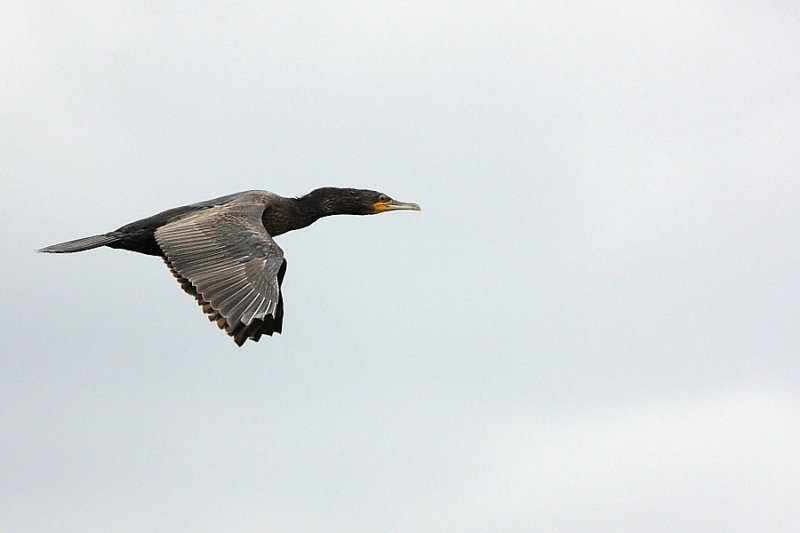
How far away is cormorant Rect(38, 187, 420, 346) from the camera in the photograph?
14.7 metres

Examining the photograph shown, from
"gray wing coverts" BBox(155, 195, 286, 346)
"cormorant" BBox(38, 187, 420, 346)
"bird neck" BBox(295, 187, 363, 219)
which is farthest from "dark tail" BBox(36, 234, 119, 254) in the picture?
"bird neck" BBox(295, 187, 363, 219)

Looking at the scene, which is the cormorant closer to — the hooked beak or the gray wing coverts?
the gray wing coverts

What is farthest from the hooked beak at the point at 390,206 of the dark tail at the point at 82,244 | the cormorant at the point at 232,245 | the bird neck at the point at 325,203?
the dark tail at the point at 82,244

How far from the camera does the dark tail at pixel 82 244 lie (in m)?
17.4

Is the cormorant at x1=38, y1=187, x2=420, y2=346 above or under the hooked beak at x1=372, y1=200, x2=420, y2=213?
under

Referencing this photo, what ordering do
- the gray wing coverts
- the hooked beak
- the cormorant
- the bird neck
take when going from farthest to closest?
the hooked beak
the bird neck
the cormorant
the gray wing coverts

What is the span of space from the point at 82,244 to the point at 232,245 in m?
2.83

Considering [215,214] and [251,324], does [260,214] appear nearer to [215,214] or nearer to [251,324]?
[215,214]

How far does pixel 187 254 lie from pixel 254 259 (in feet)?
2.68

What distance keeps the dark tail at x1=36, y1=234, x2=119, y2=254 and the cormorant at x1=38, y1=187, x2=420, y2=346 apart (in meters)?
0.01

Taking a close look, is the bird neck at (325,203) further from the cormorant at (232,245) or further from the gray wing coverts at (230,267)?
the gray wing coverts at (230,267)

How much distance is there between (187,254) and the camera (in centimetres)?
1569

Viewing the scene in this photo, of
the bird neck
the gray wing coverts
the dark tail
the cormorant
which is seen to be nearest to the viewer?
the gray wing coverts

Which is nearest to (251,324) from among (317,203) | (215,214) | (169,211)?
(215,214)
